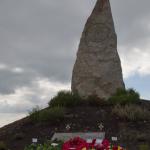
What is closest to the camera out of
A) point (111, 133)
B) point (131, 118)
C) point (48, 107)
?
point (111, 133)

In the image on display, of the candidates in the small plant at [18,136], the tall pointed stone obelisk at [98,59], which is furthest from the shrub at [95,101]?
the small plant at [18,136]

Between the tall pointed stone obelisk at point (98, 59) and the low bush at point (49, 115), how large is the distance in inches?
111

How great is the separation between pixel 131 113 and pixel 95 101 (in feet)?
9.10

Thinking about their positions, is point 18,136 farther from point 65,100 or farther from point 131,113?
point 131,113

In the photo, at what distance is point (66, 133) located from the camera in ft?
59.7

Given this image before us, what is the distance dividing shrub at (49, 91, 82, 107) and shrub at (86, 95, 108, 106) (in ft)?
1.43

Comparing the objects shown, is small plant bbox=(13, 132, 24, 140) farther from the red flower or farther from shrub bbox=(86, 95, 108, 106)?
the red flower

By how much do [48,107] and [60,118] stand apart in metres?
2.39

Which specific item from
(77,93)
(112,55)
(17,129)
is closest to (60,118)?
(17,129)

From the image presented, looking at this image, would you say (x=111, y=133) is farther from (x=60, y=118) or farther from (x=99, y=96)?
(x=99, y=96)

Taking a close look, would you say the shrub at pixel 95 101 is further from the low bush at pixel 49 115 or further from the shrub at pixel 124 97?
the low bush at pixel 49 115

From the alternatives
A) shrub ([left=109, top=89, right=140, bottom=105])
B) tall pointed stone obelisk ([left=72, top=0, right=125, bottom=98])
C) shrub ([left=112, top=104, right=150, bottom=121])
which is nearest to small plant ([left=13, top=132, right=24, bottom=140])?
shrub ([left=112, top=104, right=150, bottom=121])

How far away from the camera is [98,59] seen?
23.9m

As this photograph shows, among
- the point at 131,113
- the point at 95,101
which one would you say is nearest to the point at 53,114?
the point at 95,101
